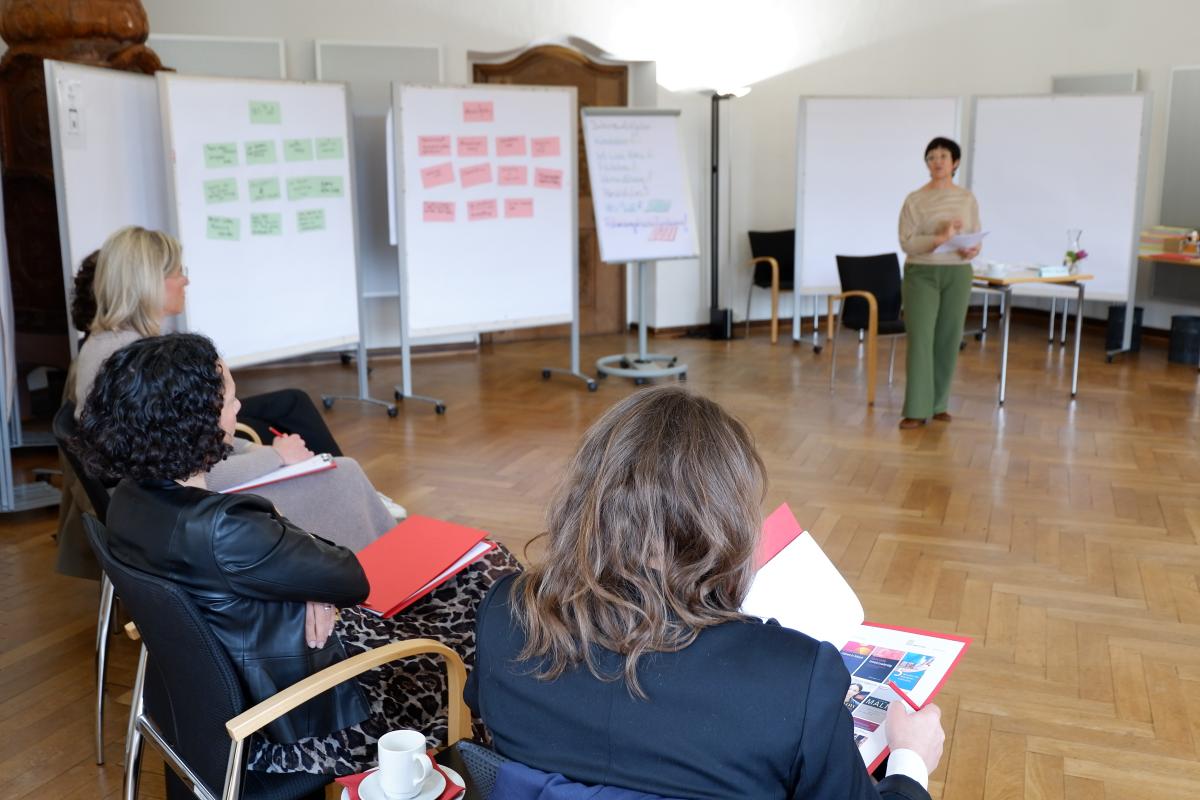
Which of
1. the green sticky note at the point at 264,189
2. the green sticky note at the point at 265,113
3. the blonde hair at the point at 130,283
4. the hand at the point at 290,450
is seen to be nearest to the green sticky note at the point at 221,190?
the green sticky note at the point at 264,189

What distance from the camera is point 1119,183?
7.61 metres

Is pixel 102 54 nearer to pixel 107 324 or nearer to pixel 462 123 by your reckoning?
pixel 462 123

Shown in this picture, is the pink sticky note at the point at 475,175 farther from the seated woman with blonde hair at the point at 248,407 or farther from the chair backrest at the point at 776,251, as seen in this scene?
the chair backrest at the point at 776,251

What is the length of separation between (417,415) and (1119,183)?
17.0ft

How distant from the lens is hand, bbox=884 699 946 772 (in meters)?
1.45

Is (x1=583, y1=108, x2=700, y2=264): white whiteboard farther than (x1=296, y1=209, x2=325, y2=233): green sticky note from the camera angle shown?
Yes

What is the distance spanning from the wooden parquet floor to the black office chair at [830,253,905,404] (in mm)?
412

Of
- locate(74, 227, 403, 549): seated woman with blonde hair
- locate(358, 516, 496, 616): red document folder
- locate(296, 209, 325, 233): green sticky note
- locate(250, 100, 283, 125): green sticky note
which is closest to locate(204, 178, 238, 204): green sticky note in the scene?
locate(250, 100, 283, 125): green sticky note

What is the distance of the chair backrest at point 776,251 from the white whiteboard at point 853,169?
1.57 feet

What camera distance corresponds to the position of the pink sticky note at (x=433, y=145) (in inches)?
241

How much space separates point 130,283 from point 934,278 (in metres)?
4.02

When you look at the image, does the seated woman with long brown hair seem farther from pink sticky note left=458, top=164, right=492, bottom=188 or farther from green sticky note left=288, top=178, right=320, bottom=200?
pink sticky note left=458, top=164, right=492, bottom=188

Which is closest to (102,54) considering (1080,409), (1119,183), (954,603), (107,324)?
(107,324)

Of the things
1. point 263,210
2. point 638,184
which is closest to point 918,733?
point 263,210
